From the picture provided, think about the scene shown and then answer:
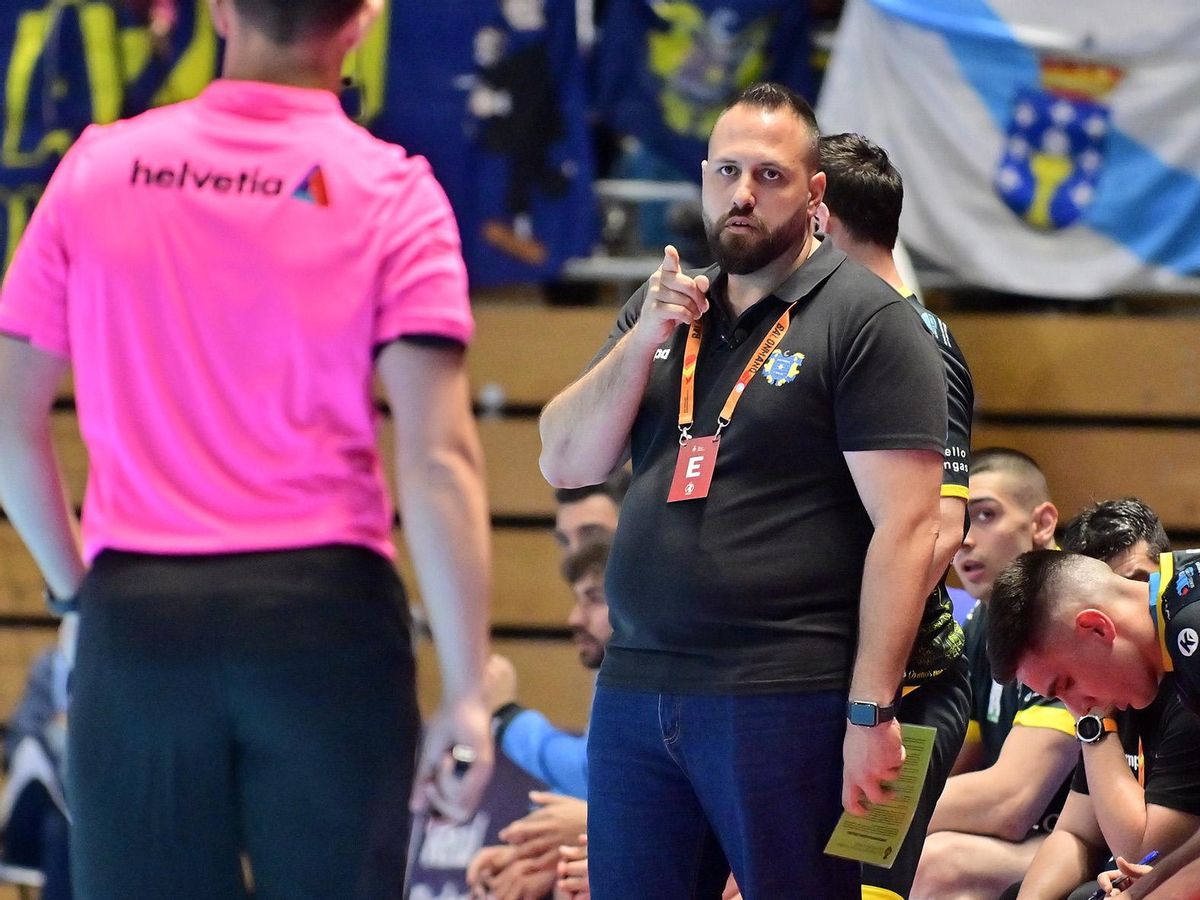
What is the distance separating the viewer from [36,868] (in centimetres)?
414

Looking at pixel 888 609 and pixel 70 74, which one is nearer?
pixel 888 609

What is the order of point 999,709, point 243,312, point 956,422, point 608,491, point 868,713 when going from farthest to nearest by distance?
point 608,491 < point 999,709 < point 956,422 < point 868,713 < point 243,312

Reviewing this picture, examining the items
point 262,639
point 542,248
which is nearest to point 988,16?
point 542,248

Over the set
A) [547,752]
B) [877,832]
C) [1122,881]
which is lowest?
[547,752]

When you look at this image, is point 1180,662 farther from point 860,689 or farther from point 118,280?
point 118,280

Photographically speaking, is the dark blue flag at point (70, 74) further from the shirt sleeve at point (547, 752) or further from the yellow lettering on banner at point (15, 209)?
the shirt sleeve at point (547, 752)

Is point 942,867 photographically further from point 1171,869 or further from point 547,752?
point 547,752

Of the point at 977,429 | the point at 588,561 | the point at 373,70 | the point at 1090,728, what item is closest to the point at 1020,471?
the point at 1090,728

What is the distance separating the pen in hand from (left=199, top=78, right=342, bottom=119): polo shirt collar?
6.61 ft

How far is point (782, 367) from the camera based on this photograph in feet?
7.86

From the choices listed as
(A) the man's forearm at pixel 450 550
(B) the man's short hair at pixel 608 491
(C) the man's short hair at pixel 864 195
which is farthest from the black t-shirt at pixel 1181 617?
(B) the man's short hair at pixel 608 491

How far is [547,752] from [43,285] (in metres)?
2.38

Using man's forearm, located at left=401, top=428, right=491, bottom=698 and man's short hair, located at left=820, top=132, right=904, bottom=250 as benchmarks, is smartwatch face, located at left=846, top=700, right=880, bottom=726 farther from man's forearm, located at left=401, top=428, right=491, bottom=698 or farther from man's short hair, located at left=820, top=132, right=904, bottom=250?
man's short hair, located at left=820, top=132, right=904, bottom=250

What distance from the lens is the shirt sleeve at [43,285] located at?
6.01 feet
